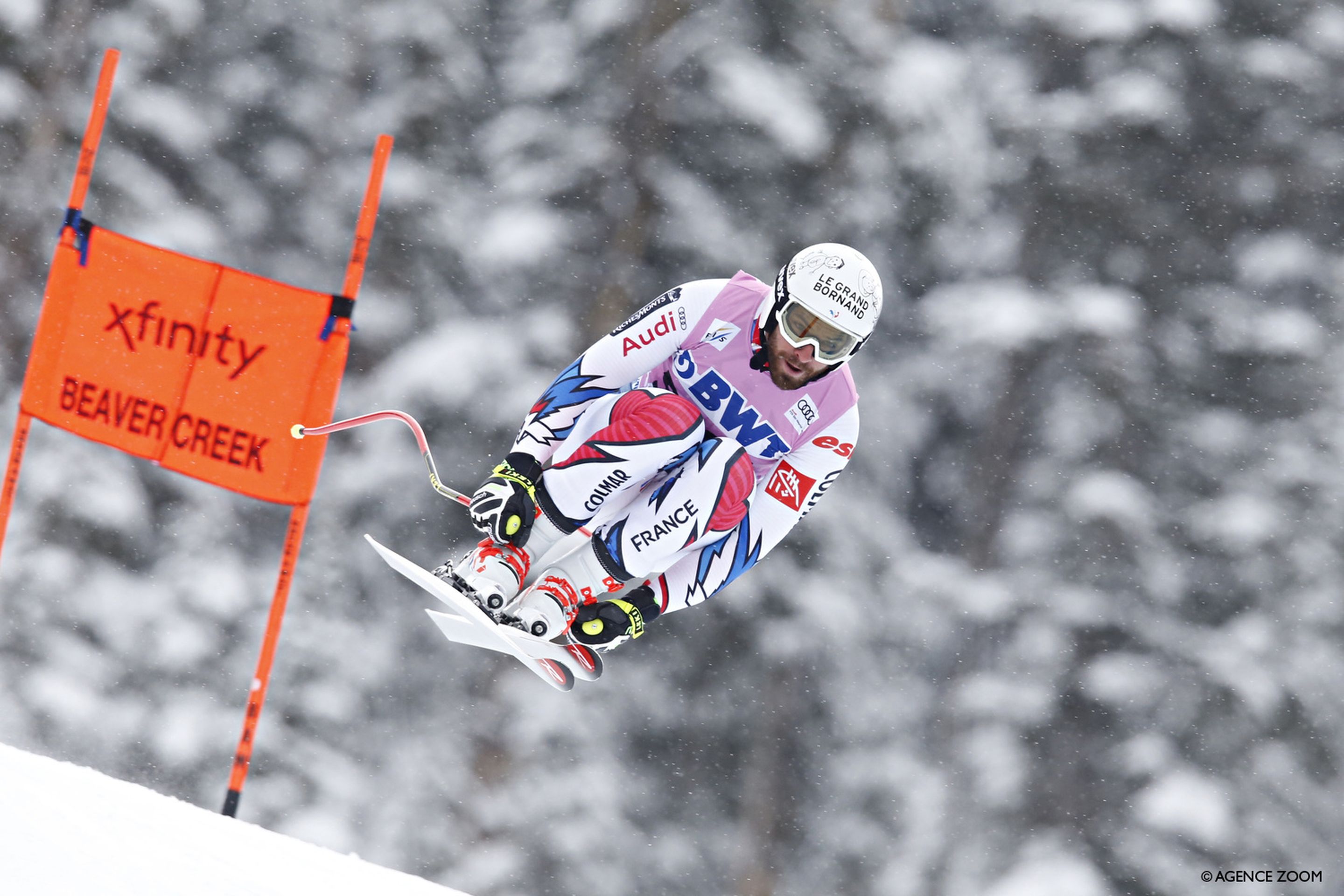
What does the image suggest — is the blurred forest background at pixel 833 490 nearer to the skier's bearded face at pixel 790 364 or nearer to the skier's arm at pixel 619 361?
the skier's arm at pixel 619 361

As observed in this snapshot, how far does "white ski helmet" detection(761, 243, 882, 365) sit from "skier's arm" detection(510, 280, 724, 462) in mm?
282

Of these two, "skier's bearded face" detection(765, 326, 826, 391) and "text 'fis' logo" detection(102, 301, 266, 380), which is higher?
"skier's bearded face" detection(765, 326, 826, 391)

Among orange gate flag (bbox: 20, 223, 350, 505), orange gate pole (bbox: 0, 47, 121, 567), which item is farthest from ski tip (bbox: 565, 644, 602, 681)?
orange gate pole (bbox: 0, 47, 121, 567)

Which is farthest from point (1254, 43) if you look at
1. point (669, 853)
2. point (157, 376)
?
point (157, 376)

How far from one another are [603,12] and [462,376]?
3.01 m

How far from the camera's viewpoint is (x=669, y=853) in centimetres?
1102

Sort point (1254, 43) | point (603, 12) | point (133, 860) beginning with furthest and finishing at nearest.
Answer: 1. point (1254, 43)
2. point (603, 12)
3. point (133, 860)

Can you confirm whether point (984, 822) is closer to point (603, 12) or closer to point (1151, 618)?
point (1151, 618)

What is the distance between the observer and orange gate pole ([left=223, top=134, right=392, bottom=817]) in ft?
16.6

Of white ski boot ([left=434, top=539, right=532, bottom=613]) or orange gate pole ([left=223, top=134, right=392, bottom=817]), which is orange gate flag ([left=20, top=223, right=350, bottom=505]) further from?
white ski boot ([left=434, top=539, right=532, bottom=613])

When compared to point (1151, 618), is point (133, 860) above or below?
above

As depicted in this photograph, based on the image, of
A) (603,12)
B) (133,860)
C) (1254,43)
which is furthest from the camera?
(1254,43)

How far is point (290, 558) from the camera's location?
5.29 metres

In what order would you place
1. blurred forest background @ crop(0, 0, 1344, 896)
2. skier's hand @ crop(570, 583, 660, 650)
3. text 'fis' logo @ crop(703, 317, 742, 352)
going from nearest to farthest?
text 'fis' logo @ crop(703, 317, 742, 352) → skier's hand @ crop(570, 583, 660, 650) → blurred forest background @ crop(0, 0, 1344, 896)
